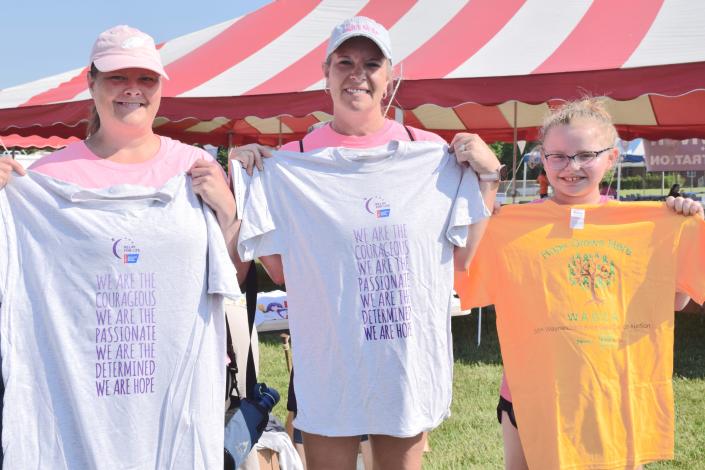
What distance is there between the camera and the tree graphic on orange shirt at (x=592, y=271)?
7.34 ft

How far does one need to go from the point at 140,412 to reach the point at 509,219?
4.25 feet

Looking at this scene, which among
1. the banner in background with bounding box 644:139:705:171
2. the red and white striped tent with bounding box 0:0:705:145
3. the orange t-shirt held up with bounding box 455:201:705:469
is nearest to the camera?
the orange t-shirt held up with bounding box 455:201:705:469

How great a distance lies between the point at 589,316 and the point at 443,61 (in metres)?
3.70

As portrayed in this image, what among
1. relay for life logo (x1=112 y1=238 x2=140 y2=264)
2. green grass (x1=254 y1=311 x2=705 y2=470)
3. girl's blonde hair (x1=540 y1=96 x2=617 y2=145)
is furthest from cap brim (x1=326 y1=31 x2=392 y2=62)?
green grass (x1=254 y1=311 x2=705 y2=470)

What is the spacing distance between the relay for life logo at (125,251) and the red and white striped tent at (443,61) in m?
3.59

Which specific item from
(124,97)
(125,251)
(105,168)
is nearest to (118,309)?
(125,251)

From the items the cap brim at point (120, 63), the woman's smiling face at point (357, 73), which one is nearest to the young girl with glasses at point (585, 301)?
the woman's smiling face at point (357, 73)

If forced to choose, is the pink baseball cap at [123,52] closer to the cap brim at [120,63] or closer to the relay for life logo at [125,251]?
the cap brim at [120,63]

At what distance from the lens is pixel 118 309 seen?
184cm

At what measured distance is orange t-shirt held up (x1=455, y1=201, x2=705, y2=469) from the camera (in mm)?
2176

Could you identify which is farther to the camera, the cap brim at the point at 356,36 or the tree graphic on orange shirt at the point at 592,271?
the tree graphic on orange shirt at the point at 592,271

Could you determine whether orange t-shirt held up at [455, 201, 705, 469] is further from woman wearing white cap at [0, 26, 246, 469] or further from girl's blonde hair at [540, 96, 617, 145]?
woman wearing white cap at [0, 26, 246, 469]

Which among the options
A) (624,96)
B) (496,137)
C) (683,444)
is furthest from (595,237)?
(496,137)

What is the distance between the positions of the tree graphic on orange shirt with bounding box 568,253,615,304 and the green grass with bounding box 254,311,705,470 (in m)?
1.59
